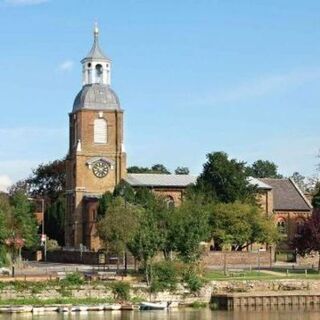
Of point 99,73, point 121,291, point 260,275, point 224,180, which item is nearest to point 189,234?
point 260,275

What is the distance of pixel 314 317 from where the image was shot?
207ft

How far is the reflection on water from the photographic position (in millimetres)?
62062

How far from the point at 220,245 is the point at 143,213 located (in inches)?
573

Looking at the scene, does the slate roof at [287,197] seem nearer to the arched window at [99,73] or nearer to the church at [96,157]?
the church at [96,157]

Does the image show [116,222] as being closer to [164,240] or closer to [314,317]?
[164,240]

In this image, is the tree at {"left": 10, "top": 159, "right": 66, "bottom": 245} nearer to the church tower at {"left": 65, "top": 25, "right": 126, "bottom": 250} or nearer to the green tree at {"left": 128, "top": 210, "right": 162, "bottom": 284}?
the church tower at {"left": 65, "top": 25, "right": 126, "bottom": 250}

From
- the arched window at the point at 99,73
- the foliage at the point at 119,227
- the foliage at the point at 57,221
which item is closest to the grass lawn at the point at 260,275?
the foliage at the point at 119,227

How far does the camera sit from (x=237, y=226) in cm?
9556

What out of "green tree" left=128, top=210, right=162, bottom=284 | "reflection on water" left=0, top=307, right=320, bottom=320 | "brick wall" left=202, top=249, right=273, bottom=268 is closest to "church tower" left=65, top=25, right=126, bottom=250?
"brick wall" left=202, top=249, right=273, bottom=268

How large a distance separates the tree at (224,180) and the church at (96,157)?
9293 millimetres

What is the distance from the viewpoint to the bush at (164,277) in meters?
71.4

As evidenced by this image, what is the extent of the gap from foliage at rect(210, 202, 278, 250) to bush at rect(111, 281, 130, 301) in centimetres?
2605

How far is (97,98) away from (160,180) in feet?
40.2

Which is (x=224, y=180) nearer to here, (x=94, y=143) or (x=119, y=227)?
(x=94, y=143)
